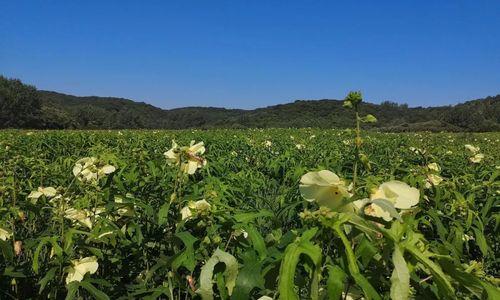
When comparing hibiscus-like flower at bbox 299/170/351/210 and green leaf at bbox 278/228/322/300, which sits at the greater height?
hibiscus-like flower at bbox 299/170/351/210

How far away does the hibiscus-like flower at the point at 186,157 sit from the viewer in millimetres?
1957

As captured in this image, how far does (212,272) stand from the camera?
102cm

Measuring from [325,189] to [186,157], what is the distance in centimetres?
101

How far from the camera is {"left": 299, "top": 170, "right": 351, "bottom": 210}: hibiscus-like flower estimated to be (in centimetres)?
107

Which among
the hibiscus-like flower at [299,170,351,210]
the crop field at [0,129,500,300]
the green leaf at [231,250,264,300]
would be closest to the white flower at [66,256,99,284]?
the crop field at [0,129,500,300]

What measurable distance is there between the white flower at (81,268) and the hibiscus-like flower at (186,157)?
52 cm

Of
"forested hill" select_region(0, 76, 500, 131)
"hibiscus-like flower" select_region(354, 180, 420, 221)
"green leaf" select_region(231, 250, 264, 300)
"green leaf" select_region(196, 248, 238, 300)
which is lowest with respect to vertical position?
"green leaf" select_region(231, 250, 264, 300)

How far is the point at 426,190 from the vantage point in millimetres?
2746

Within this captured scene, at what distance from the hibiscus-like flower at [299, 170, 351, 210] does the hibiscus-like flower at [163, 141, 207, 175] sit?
939 millimetres

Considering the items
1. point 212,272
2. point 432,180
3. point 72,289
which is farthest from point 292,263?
point 432,180

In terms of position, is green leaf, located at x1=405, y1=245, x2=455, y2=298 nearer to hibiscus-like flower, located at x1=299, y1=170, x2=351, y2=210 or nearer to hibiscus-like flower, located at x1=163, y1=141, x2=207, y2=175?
hibiscus-like flower, located at x1=299, y1=170, x2=351, y2=210

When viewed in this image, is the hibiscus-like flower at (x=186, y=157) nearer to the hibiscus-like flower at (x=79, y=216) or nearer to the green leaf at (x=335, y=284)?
the hibiscus-like flower at (x=79, y=216)

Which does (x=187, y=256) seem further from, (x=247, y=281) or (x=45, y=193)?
(x=45, y=193)

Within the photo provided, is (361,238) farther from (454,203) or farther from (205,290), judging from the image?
(454,203)
